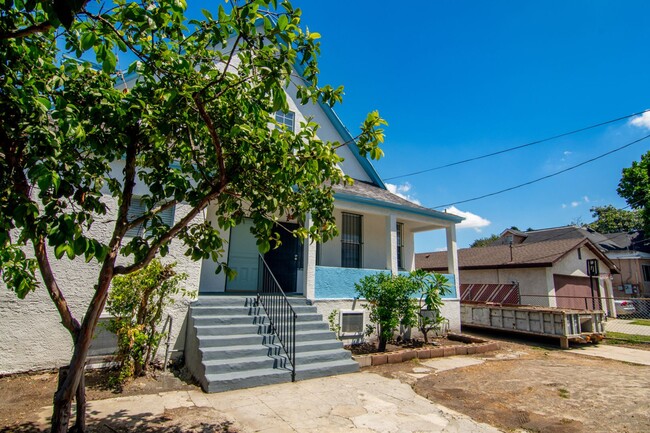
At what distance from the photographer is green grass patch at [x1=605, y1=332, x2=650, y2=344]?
11883mm

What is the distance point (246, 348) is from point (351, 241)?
583 cm

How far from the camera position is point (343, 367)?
695cm

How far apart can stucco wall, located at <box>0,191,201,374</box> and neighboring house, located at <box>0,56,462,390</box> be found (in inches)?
0.6

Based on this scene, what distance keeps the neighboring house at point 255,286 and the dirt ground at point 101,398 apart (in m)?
0.36

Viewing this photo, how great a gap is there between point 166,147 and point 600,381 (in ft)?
28.7

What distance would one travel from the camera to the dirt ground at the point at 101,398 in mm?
4215

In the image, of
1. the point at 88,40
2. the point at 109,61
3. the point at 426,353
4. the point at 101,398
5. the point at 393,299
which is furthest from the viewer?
the point at 393,299

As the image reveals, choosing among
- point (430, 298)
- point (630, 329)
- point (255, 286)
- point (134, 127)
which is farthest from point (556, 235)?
point (134, 127)

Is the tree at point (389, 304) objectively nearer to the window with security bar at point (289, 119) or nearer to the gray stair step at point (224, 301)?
the gray stair step at point (224, 301)

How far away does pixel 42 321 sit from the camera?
6.21m

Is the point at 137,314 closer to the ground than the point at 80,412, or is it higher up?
higher up

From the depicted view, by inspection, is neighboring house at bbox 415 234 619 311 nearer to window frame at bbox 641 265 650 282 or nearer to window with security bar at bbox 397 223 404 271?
window with security bar at bbox 397 223 404 271

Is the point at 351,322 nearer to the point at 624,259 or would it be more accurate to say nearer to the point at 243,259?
the point at 243,259

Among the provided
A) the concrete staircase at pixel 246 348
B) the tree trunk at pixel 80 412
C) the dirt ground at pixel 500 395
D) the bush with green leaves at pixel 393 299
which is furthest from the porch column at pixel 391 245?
the tree trunk at pixel 80 412
